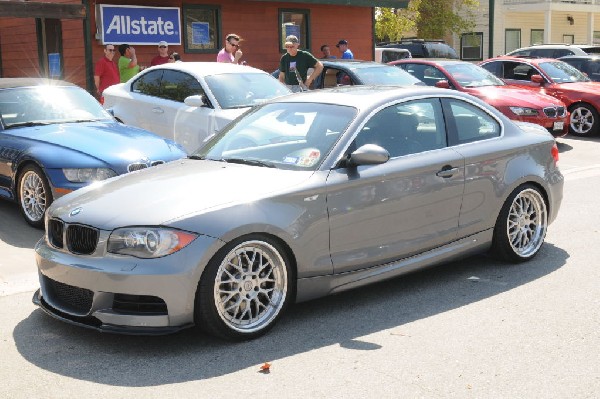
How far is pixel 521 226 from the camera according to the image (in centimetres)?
654

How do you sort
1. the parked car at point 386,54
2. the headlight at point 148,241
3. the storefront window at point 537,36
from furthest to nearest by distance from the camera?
the storefront window at point 537,36 → the parked car at point 386,54 → the headlight at point 148,241

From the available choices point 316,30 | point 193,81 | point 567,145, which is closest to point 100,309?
point 193,81

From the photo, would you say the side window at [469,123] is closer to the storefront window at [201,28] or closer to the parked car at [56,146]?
the parked car at [56,146]

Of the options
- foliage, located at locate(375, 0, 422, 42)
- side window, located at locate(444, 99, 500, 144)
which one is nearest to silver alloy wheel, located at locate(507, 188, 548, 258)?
side window, located at locate(444, 99, 500, 144)

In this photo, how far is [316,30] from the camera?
2075 centimetres

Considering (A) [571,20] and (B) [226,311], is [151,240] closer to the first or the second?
(B) [226,311]

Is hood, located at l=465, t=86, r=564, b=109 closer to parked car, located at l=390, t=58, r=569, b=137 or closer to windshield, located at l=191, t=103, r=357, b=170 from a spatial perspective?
parked car, located at l=390, t=58, r=569, b=137

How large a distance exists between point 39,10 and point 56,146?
7601 mm

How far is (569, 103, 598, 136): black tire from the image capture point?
1561cm

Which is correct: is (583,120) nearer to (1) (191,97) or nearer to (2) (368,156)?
(1) (191,97)

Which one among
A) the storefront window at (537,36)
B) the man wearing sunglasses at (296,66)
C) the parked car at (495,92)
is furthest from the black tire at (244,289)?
the storefront window at (537,36)

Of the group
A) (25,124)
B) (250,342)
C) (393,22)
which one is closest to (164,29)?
(25,124)

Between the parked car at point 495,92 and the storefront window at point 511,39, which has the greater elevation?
the storefront window at point 511,39

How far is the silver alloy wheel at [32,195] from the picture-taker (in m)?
7.98
